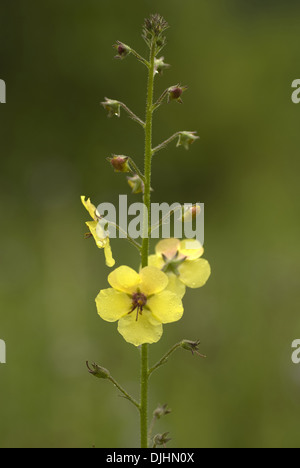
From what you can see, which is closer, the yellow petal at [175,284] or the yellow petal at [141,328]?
the yellow petal at [141,328]

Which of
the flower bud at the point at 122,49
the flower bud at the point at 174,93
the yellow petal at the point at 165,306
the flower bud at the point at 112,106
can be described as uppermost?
the flower bud at the point at 122,49

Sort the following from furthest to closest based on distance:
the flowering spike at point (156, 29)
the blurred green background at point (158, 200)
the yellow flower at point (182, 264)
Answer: the blurred green background at point (158, 200), the yellow flower at point (182, 264), the flowering spike at point (156, 29)

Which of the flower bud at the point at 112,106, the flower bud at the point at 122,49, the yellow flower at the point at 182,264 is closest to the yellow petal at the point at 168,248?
the yellow flower at the point at 182,264

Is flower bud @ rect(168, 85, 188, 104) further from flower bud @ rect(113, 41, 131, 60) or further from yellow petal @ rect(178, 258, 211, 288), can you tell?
yellow petal @ rect(178, 258, 211, 288)

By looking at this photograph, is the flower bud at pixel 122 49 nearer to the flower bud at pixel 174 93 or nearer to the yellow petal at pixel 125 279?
the flower bud at pixel 174 93

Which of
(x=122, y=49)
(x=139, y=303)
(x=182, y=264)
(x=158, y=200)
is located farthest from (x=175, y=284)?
(x=158, y=200)
